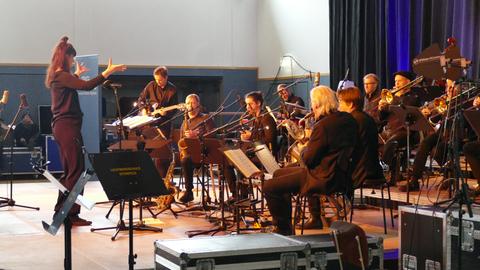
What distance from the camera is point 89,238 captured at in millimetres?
7414

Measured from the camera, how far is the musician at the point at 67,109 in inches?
312

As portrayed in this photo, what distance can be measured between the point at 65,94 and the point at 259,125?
227 centimetres

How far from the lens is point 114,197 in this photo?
5.32 m

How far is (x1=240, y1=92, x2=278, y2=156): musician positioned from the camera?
883 cm

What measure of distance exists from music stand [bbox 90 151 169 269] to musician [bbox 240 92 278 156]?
10.7 feet

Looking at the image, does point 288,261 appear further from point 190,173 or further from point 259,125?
point 190,173

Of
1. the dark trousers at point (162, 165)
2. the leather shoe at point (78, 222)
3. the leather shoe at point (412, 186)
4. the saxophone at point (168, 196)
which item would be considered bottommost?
the leather shoe at point (78, 222)

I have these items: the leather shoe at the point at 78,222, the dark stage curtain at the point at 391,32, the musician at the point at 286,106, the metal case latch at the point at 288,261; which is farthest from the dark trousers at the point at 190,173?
the metal case latch at the point at 288,261

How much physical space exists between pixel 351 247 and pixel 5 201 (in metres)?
7.53

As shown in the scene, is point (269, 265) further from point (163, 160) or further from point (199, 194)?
point (199, 194)

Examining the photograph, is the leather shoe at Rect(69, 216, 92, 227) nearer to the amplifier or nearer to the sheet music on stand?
the sheet music on stand

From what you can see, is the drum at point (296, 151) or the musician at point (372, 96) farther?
the musician at point (372, 96)

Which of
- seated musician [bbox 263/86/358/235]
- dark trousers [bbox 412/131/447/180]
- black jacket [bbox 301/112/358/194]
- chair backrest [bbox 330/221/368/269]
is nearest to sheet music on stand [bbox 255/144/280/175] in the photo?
seated musician [bbox 263/86/358/235]

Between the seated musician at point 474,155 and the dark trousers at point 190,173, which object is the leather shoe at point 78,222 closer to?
the dark trousers at point 190,173
